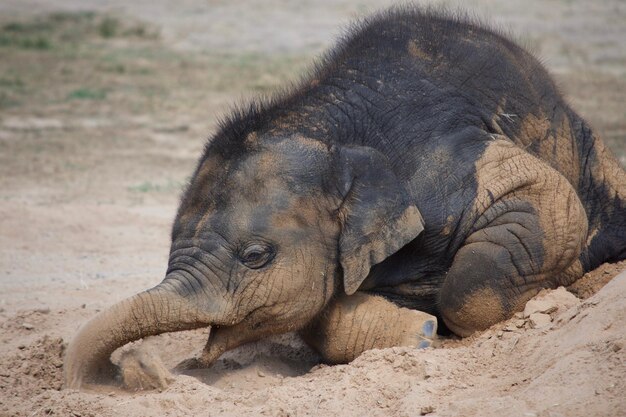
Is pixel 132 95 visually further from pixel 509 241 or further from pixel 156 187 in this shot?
pixel 509 241

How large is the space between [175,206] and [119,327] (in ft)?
16.5

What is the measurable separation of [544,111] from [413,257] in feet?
4.26

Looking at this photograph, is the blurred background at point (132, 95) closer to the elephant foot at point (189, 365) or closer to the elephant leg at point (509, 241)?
the elephant foot at point (189, 365)

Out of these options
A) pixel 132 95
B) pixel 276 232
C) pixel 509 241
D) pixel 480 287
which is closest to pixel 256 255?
pixel 276 232

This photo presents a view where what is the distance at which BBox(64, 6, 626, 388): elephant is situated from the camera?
5.72 meters

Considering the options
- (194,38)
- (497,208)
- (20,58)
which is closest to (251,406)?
(497,208)

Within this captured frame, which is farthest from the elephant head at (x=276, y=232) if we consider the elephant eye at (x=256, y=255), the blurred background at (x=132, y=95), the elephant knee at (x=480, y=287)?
the blurred background at (x=132, y=95)

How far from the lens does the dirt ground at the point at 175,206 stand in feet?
16.3

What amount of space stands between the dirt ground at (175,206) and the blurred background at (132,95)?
0.11ft

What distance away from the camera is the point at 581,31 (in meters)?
18.5

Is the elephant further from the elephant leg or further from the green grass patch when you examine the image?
the green grass patch

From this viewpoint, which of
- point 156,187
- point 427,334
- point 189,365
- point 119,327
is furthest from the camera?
point 156,187

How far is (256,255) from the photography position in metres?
5.72

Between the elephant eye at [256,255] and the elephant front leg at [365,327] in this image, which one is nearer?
the elephant eye at [256,255]
